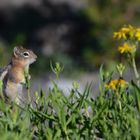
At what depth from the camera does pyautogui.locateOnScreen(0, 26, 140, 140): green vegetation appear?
4841 mm

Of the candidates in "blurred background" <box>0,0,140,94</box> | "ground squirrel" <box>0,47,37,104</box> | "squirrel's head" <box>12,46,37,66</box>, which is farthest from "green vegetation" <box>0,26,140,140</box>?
"blurred background" <box>0,0,140,94</box>

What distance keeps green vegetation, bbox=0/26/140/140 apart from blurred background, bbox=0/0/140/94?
784 cm

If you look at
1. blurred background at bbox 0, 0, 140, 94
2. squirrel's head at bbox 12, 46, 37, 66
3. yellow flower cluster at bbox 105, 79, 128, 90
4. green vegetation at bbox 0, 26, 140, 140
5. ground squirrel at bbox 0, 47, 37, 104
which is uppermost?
blurred background at bbox 0, 0, 140, 94

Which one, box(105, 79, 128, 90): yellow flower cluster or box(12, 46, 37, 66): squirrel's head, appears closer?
box(105, 79, 128, 90): yellow flower cluster

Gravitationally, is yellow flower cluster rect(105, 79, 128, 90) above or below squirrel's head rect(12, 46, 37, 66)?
below

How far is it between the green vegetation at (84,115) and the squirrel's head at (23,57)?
0.52 metres

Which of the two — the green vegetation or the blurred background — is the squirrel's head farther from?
the blurred background

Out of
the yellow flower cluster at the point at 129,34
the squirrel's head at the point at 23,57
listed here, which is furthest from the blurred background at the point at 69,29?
the yellow flower cluster at the point at 129,34

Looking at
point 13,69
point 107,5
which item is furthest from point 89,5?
point 13,69

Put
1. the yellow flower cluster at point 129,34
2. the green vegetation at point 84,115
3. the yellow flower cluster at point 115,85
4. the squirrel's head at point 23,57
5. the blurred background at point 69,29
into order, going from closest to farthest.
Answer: the green vegetation at point 84,115, the yellow flower cluster at point 115,85, the yellow flower cluster at point 129,34, the squirrel's head at point 23,57, the blurred background at point 69,29

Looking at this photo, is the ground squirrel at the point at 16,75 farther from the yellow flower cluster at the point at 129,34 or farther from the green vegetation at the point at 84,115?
the yellow flower cluster at the point at 129,34

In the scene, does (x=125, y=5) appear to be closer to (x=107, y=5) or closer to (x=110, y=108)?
(x=107, y=5)

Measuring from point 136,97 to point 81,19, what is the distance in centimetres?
1078

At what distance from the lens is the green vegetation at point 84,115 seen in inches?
191
